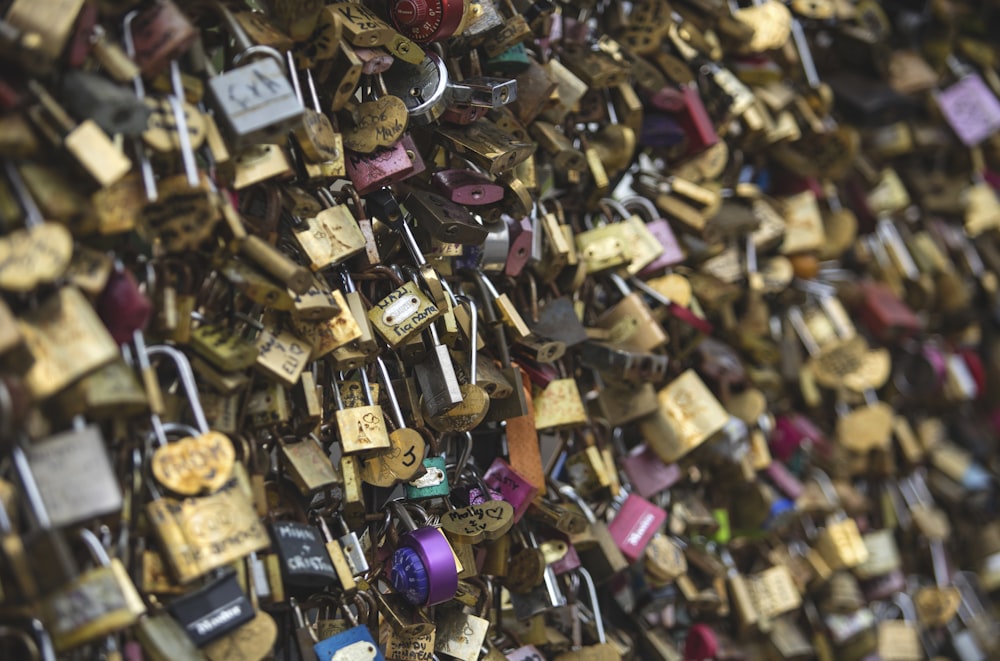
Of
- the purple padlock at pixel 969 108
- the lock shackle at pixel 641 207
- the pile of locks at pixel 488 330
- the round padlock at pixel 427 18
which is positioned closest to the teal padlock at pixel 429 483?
the pile of locks at pixel 488 330

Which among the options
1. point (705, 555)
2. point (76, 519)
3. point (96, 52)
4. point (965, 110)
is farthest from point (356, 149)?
point (965, 110)

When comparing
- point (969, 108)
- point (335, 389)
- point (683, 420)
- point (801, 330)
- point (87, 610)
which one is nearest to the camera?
point (87, 610)

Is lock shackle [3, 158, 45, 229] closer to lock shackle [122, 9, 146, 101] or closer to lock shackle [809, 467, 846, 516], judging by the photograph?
lock shackle [122, 9, 146, 101]

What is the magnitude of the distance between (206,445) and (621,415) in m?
0.84

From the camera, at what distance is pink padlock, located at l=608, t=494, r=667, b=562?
1701 mm

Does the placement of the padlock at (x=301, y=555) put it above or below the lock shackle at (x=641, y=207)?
above

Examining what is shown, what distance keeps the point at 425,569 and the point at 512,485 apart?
238 millimetres

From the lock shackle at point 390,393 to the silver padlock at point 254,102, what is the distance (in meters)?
0.36

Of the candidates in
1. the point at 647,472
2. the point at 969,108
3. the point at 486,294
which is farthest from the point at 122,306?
the point at 969,108

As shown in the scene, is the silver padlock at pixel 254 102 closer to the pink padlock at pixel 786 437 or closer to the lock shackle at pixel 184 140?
the lock shackle at pixel 184 140

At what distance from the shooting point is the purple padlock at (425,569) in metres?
1.33

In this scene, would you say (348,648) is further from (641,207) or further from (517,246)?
(641,207)

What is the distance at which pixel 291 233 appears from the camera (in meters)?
1.31

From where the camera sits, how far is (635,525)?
171 cm
